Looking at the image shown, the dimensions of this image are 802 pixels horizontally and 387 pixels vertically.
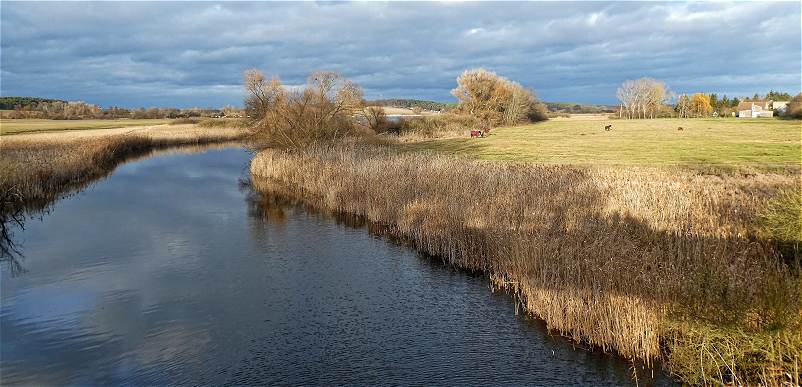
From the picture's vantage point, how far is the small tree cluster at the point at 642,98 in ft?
309

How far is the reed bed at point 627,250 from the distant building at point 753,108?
94.2 meters

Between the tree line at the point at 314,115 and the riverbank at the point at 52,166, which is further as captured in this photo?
the tree line at the point at 314,115

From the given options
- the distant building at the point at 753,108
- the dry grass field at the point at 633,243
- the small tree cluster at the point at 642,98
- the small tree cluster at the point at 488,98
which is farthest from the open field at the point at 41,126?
the distant building at the point at 753,108

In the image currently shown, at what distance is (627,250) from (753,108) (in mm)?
109625

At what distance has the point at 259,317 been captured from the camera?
9.42 m

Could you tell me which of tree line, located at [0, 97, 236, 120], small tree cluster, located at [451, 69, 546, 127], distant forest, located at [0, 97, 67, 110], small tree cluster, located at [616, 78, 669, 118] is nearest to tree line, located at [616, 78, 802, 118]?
small tree cluster, located at [616, 78, 669, 118]

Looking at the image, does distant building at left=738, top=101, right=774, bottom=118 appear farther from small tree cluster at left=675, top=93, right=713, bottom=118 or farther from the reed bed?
the reed bed

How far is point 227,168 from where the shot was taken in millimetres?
33375

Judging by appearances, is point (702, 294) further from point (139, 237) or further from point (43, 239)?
point (43, 239)

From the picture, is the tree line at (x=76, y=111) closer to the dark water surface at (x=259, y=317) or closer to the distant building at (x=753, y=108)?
the dark water surface at (x=259, y=317)

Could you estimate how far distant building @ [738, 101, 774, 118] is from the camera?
95.9m

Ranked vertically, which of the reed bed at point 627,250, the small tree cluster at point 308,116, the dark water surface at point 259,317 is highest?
the small tree cluster at point 308,116

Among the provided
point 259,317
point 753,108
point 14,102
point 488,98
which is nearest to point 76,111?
point 14,102

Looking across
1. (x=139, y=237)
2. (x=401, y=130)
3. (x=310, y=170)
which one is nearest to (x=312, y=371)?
(x=139, y=237)
